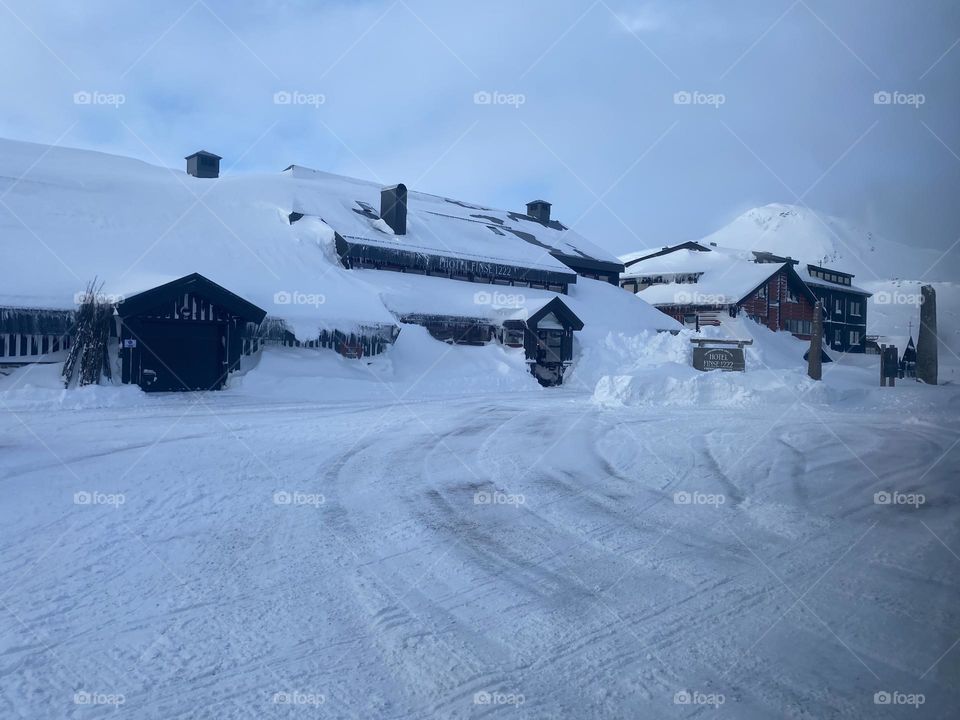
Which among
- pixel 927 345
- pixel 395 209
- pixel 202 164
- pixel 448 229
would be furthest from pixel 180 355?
pixel 202 164

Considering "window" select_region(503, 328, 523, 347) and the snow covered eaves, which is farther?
the snow covered eaves

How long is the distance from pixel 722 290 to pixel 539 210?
1470cm

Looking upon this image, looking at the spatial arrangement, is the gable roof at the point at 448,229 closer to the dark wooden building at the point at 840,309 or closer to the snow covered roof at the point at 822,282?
the snow covered roof at the point at 822,282

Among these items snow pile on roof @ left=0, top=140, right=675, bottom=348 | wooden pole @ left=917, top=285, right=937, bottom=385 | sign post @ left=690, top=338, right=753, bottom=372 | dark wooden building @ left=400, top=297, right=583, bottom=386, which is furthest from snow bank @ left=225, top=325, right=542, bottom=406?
wooden pole @ left=917, top=285, right=937, bottom=385

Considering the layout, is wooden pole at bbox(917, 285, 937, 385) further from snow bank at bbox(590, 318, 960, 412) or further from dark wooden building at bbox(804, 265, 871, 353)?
dark wooden building at bbox(804, 265, 871, 353)

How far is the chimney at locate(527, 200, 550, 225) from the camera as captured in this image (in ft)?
162

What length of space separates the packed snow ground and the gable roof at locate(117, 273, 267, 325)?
22.1ft

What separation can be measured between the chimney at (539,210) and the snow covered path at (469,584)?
136 ft

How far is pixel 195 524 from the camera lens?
6215 mm

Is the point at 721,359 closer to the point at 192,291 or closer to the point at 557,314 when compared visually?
Answer: the point at 557,314

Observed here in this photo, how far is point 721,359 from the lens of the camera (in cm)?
2086

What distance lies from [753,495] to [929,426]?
29.5ft

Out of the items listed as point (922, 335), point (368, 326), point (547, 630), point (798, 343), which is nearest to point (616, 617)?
point (547, 630)

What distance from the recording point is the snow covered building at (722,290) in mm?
44188
